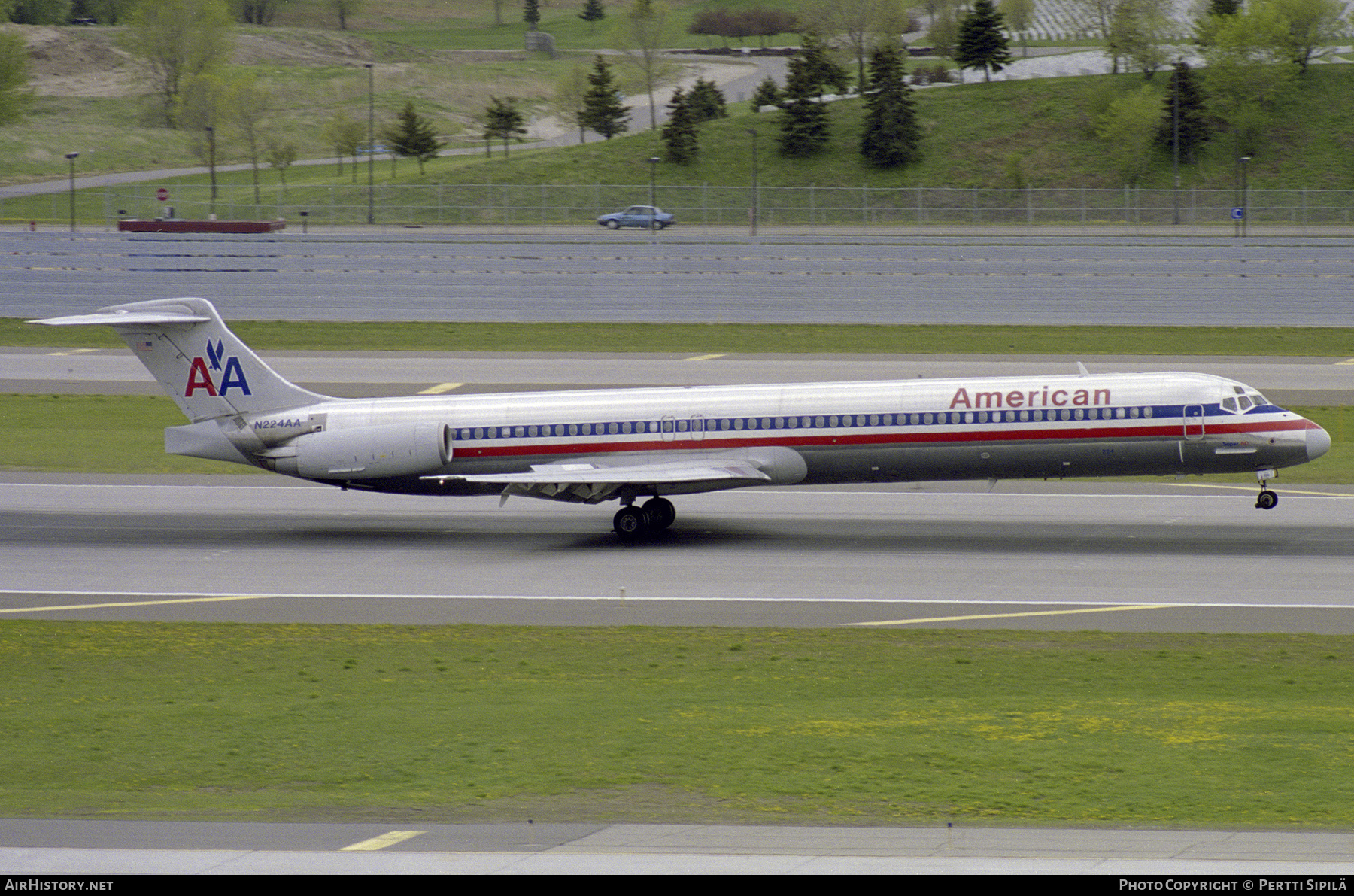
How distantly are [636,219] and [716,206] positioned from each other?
9.69m

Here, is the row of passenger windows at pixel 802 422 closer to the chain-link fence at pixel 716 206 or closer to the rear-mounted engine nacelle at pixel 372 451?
the rear-mounted engine nacelle at pixel 372 451

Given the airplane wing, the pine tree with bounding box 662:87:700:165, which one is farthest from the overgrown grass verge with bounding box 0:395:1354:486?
the pine tree with bounding box 662:87:700:165

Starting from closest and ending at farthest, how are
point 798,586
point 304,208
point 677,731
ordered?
1. point 677,731
2. point 798,586
3. point 304,208

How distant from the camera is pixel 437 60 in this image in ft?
630

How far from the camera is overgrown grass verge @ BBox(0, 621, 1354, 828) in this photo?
53.0ft

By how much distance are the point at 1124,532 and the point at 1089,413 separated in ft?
10.3

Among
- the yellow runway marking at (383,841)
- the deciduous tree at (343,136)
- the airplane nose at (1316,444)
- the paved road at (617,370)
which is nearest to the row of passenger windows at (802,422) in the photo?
the airplane nose at (1316,444)

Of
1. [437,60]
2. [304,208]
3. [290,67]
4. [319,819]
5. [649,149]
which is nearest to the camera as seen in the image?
[319,819]

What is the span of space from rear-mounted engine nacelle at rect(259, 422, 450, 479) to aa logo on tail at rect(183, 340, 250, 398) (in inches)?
86.3

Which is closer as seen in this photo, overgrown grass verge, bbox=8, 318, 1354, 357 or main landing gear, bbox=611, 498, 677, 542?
main landing gear, bbox=611, 498, 677, 542

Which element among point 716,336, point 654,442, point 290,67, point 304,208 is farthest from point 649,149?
point 654,442

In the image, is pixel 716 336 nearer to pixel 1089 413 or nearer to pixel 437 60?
pixel 1089 413

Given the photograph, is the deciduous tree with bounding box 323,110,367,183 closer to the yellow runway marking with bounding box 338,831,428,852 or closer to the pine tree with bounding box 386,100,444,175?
the pine tree with bounding box 386,100,444,175

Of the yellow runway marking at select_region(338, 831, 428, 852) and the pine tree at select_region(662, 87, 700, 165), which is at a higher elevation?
the pine tree at select_region(662, 87, 700, 165)
